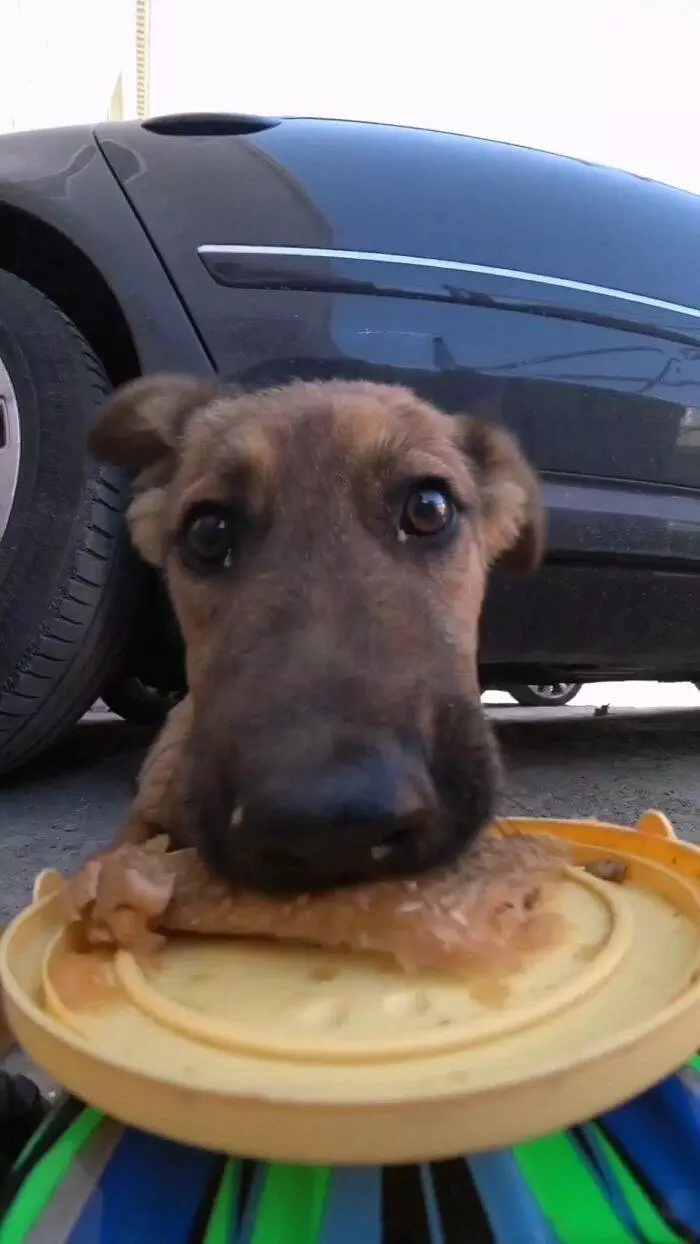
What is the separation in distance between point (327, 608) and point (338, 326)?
122 centimetres

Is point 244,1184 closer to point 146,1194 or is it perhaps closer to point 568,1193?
point 146,1194

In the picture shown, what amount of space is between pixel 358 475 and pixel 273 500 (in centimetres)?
11

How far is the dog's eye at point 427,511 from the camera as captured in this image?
51.3 inches

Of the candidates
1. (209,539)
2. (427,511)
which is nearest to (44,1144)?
(209,539)

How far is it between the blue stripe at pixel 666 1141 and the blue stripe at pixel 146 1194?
29 centimetres

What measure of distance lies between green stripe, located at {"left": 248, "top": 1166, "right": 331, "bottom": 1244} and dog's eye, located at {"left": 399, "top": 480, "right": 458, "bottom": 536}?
793mm

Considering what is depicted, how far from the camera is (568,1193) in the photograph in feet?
2.17

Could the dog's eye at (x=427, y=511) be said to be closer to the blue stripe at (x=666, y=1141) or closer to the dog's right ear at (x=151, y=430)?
the dog's right ear at (x=151, y=430)

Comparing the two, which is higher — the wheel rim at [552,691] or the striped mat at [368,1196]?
the striped mat at [368,1196]

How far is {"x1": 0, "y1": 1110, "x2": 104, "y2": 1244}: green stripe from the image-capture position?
2.17 ft

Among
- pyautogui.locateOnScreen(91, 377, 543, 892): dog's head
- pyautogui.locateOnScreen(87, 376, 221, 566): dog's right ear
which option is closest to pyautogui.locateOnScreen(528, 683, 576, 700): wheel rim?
pyautogui.locateOnScreen(91, 377, 543, 892): dog's head

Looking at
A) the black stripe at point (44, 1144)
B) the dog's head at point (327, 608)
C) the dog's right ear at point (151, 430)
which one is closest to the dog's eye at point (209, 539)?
the dog's head at point (327, 608)

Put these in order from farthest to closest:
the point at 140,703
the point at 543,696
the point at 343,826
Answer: the point at 543,696
the point at 140,703
the point at 343,826

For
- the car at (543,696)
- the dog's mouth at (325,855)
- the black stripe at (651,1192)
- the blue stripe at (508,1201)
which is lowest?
the car at (543,696)
